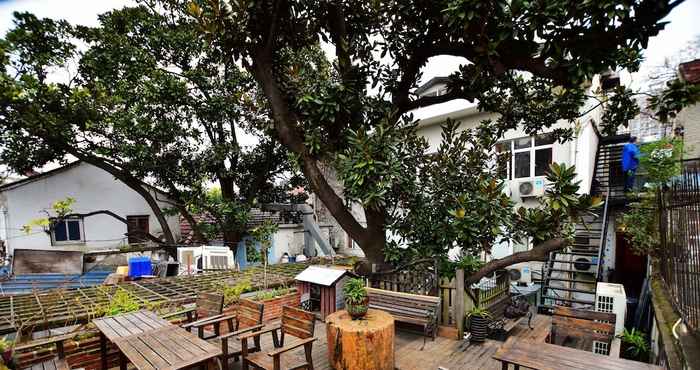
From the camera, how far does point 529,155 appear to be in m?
10.8

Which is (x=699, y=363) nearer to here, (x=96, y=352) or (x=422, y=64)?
(x=422, y=64)

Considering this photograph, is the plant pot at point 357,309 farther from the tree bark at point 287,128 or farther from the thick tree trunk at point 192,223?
the thick tree trunk at point 192,223

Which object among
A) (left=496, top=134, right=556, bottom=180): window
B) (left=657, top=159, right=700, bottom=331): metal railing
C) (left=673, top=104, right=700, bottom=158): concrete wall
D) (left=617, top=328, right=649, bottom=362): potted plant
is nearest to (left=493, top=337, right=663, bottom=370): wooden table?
(left=657, top=159, right=700, bottom=331): metal railing

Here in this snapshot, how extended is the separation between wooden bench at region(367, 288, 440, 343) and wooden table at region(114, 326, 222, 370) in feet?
10.9

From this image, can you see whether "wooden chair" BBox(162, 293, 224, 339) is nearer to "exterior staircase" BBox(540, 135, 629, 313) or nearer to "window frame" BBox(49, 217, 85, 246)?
"exterior staircase" BBox(540, 135, 629, 313)

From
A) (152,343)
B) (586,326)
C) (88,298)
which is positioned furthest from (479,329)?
(88,298)

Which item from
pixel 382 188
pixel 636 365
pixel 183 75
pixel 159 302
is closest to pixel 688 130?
pixel 636 365

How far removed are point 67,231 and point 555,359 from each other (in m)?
17.2

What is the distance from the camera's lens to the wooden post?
5.64 meters

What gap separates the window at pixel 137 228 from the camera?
13836 mm

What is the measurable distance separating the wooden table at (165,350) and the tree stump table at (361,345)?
65.0 inches

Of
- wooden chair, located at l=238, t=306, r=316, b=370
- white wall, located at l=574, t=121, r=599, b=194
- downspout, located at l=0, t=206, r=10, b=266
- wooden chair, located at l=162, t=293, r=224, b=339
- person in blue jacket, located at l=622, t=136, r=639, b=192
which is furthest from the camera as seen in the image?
downspout, located at l=0, t=206, r=10, b=266

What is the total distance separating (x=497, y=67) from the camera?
4.47m

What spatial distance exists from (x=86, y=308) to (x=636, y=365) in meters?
8.31
